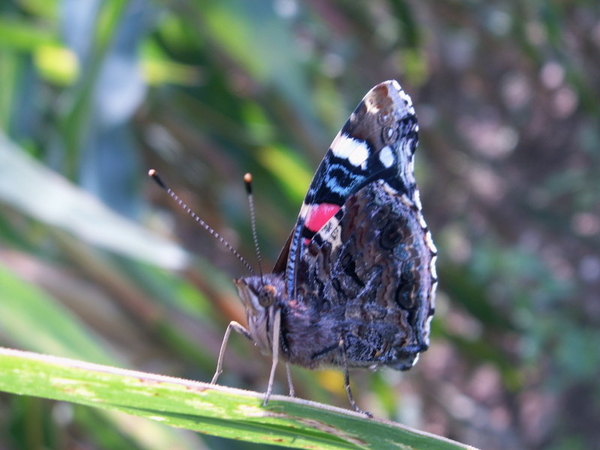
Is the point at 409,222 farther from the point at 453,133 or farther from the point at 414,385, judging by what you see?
the point at 453,133

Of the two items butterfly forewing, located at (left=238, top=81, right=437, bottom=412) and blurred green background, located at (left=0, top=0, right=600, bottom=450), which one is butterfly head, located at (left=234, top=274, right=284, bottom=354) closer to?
butterfly forewing, located at (left=238, top=81, right=437, bottom=412)

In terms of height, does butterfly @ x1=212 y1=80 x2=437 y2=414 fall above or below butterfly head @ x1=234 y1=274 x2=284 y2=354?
above

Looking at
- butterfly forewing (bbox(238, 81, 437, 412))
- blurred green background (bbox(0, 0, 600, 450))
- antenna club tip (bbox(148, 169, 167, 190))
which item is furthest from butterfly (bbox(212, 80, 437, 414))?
blurred green background (bbox(0, 0, 600, 450))

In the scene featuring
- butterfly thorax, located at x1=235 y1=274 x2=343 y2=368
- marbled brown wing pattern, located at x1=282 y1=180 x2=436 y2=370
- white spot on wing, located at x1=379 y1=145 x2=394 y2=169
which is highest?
white spot on wing, located at x1=379 y1=145 x2=394 y2=169

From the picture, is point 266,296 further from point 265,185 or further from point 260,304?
point 265,185

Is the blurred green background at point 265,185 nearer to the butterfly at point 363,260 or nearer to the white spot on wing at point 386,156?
the butterfly at point 363,260

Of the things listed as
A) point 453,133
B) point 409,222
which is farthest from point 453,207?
point 409,222

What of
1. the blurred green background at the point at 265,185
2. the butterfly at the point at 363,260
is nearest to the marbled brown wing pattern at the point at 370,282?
the butterfly at the point at 363,260
